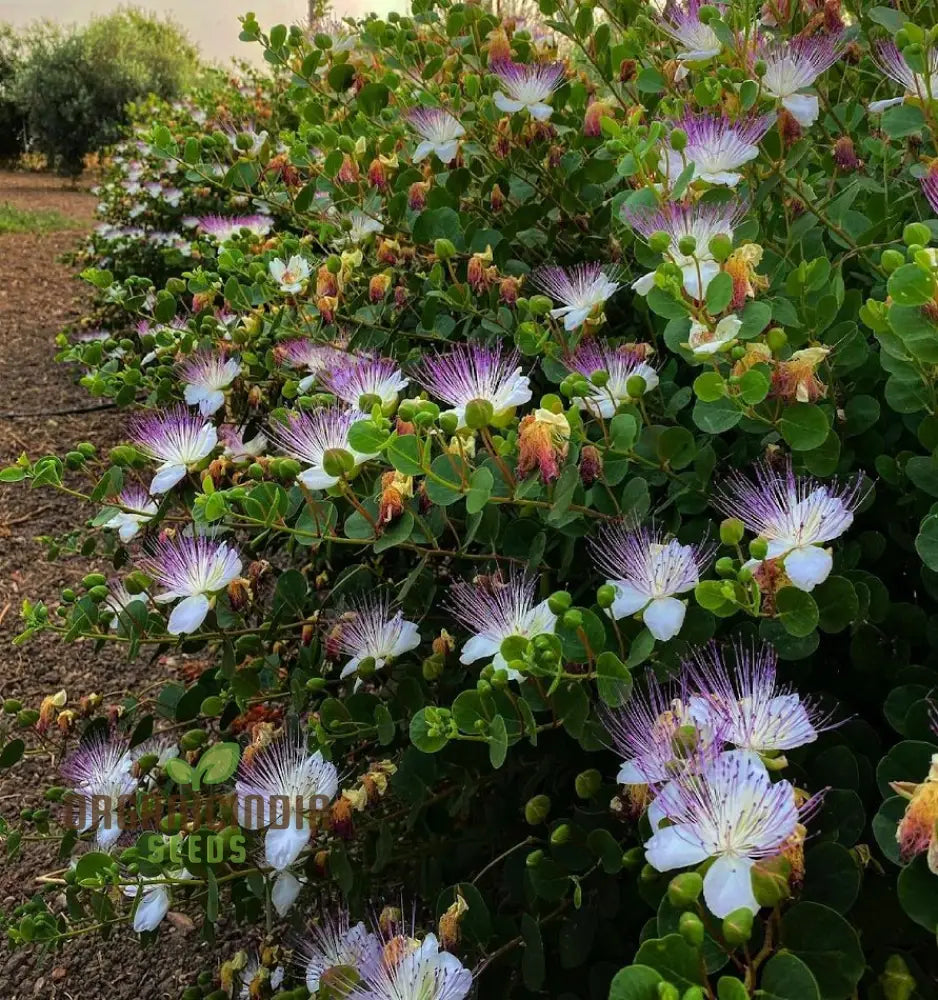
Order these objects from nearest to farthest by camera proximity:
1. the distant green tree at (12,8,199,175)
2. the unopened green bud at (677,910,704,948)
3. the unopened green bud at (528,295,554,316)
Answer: the unopened green bud at (677,910,704,948)
the unopened green bud at (528,295,554,316)
the distant green tree at (12,8,199,175)

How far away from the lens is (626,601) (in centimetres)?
88

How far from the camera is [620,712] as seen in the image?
836 millimetres

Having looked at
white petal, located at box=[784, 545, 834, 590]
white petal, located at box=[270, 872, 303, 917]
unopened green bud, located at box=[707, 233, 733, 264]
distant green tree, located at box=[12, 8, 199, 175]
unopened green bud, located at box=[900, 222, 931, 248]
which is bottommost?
white petal, located at box=[270, 872, 303, 917]

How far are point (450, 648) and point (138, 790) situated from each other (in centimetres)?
46

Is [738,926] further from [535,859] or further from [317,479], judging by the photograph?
[317,479]

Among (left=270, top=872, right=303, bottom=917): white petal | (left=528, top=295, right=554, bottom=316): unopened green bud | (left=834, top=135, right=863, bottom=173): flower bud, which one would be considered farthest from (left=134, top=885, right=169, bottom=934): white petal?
(left=834, top=135, right=863, bottom=173): flower bud

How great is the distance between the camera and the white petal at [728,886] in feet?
1.97

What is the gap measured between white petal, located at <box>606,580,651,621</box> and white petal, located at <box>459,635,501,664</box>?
130 mm

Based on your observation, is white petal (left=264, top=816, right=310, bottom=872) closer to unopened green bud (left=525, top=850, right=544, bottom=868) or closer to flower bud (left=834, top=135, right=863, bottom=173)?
unopened green bud (left=525, top=850, right=544, bottom=868)

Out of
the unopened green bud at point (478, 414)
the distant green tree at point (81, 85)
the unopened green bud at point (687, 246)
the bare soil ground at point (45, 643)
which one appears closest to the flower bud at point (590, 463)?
the unopened green bud at point (478, 414)

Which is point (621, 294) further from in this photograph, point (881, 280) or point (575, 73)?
point (575, 73)

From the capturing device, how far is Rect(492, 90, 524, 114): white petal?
1391 mm

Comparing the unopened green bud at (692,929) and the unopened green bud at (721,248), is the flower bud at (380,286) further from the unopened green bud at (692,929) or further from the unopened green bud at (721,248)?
the unopened green bud at (692,929)

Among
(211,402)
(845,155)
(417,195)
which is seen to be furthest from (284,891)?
(845,155)
